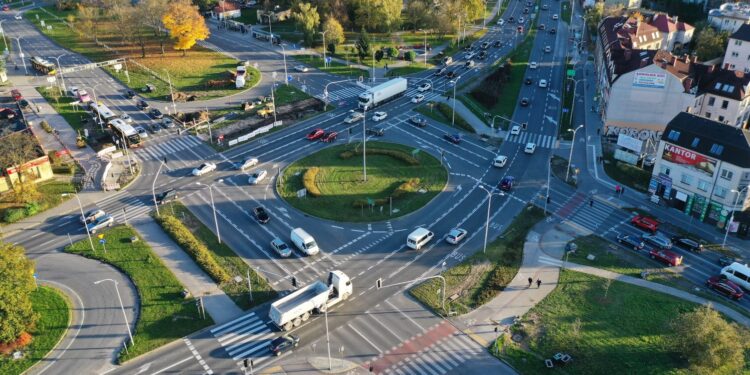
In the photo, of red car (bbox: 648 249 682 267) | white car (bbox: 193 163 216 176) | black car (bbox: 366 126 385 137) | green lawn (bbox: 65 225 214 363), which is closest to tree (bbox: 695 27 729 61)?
Result: black car (bbox: 366 126 385 137)

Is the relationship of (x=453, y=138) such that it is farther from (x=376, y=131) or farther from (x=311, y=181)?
(x=311, y=181)

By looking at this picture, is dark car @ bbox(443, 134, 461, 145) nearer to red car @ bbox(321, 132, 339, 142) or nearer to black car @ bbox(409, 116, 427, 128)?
black car @ bbox(409, 116, 427, 128)

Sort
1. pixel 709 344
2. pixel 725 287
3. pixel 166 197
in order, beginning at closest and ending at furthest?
1. pixel 709 344
2. pixel 725 287
3. pixel 166 197

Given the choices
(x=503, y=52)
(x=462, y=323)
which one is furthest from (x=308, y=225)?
(x=503, y=52)

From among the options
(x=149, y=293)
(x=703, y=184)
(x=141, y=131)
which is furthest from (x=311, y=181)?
(x=703, y=184)

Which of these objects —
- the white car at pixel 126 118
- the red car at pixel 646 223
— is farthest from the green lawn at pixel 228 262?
the red car at pixel 646 223

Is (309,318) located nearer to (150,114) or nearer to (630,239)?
(630,239)
